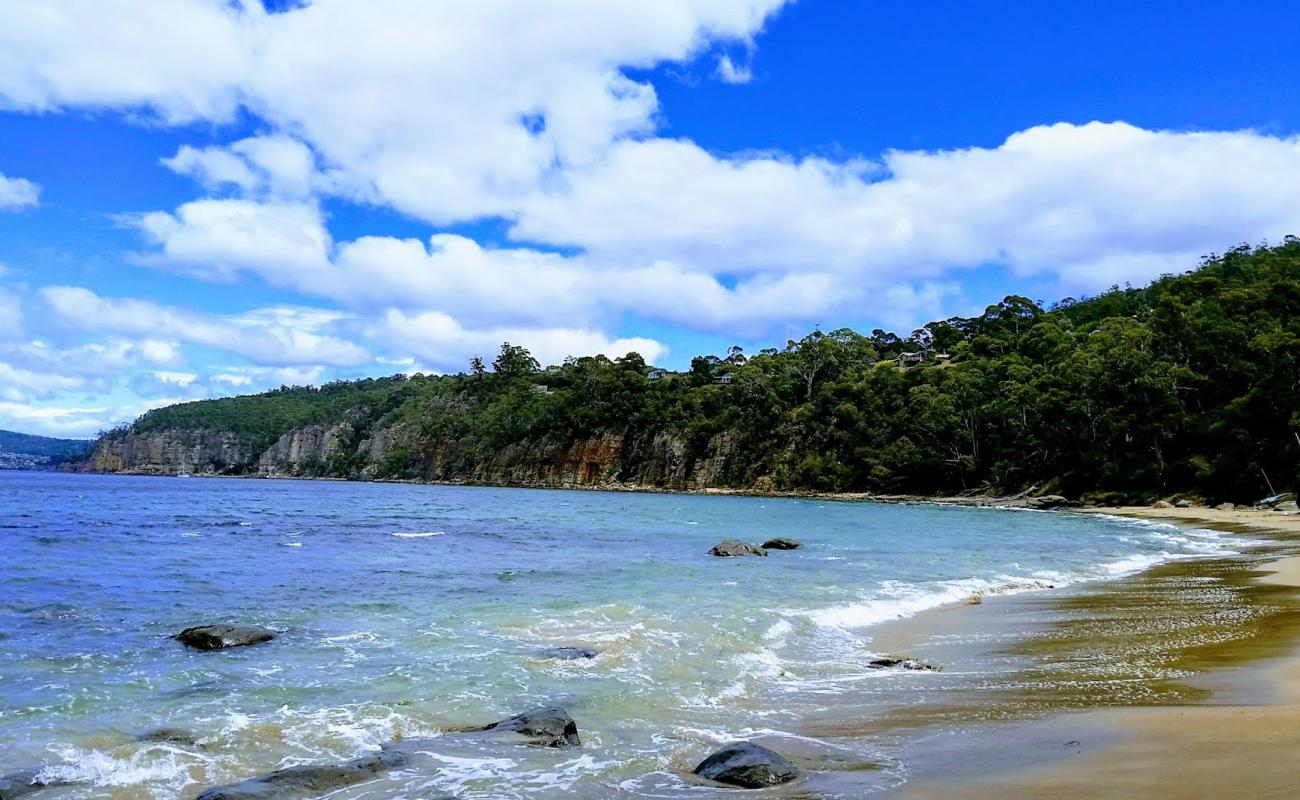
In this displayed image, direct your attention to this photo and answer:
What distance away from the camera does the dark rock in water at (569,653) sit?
13.2 metres

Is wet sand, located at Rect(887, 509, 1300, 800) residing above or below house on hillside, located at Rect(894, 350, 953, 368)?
below

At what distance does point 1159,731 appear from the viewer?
8016 millimetres

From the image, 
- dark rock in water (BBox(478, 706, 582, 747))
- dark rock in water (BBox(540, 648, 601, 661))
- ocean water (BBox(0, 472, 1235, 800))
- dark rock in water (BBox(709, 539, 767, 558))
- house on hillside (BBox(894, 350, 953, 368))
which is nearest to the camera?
ocean water (BBox(0, 472, 1235, 800))

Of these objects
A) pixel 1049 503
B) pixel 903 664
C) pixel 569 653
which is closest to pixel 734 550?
pixel 569 653

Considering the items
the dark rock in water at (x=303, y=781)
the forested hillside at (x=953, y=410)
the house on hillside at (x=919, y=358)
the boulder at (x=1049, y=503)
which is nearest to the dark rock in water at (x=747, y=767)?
the dark rock in water at (x=303, y=781)

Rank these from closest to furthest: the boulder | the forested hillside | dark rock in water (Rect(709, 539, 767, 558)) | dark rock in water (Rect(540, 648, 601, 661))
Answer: dark rock in water (Rect(540, 648, 601, 661)), dark rock in water (Rect(709, 539, 767, 558)), the forested hillside, the boulder

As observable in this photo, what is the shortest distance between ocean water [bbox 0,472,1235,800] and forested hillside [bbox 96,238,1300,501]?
43.5 m

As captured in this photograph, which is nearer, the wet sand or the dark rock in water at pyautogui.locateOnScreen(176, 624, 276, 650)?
the wet sand

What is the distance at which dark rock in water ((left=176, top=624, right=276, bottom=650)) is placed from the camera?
43.8ft

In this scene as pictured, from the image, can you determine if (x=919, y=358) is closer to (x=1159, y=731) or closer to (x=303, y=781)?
(x=1159, y=731)

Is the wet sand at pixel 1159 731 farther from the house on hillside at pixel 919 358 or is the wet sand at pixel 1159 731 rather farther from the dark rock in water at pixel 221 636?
the house on hillside at pixel 919 358

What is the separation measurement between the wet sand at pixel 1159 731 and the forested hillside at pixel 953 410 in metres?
51.6

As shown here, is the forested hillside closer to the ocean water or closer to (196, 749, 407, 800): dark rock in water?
the ocean water

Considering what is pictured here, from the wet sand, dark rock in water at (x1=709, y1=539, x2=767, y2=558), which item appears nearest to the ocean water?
dark rock in water at (x1=709, y1=539, x2=767, y2=558)
